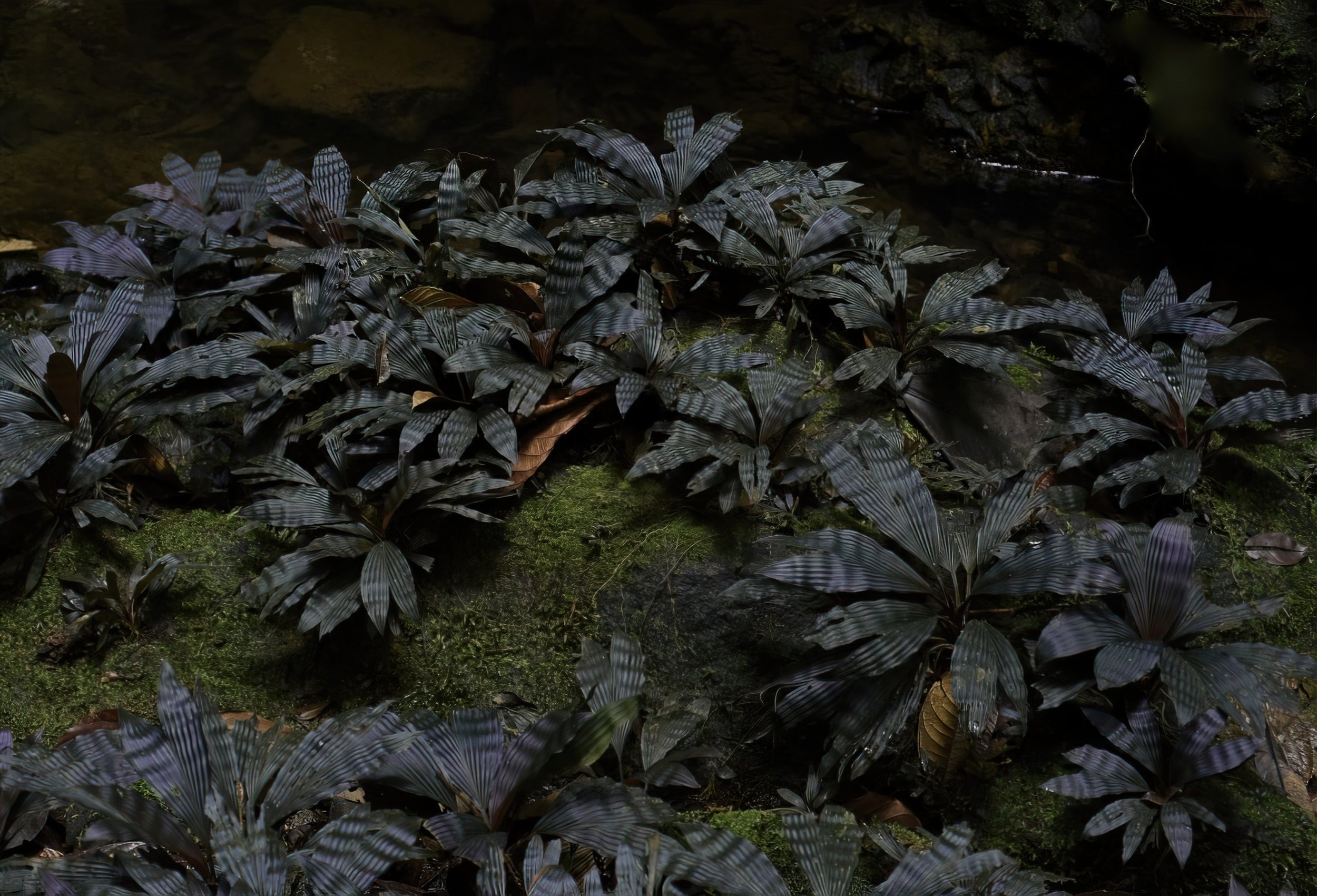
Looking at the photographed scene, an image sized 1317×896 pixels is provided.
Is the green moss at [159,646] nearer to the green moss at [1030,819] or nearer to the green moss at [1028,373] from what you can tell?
the green moss at [1030,819]

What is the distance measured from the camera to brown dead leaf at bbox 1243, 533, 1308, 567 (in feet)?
9.49

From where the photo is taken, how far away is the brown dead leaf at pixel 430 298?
3154 millimetres

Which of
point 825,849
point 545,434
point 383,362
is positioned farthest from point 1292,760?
point 383,362

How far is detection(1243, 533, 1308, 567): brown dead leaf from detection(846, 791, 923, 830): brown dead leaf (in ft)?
4.52

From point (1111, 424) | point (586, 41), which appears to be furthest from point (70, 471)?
point (586, 41)

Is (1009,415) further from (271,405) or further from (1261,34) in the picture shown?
(1261,34)

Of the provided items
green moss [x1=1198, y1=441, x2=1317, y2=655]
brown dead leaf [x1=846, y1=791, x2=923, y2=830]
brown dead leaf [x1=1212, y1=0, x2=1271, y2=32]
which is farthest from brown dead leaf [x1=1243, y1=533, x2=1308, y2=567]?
brown dead leaf [x1=1212, y1=0, x2=1271, y2=32]

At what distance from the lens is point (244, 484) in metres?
3.02

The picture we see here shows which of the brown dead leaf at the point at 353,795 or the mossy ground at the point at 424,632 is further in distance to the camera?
the mossy ground at the point at 424,632

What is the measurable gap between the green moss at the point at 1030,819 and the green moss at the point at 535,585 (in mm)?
963

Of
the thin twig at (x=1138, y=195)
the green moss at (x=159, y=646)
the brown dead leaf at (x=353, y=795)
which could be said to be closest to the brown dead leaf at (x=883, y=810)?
the brown dead leaf at (x=353, y=795)

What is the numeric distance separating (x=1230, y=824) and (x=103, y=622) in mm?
3147

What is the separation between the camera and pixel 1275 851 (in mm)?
2277

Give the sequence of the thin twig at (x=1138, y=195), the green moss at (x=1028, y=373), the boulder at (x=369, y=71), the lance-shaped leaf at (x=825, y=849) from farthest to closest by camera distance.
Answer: the boulder at (x=369, y=71), the thin twig at (x=1138, y=195), the green moss at (x=1028, y=373), the lance-shaped leaf at (x=825, y=849)
